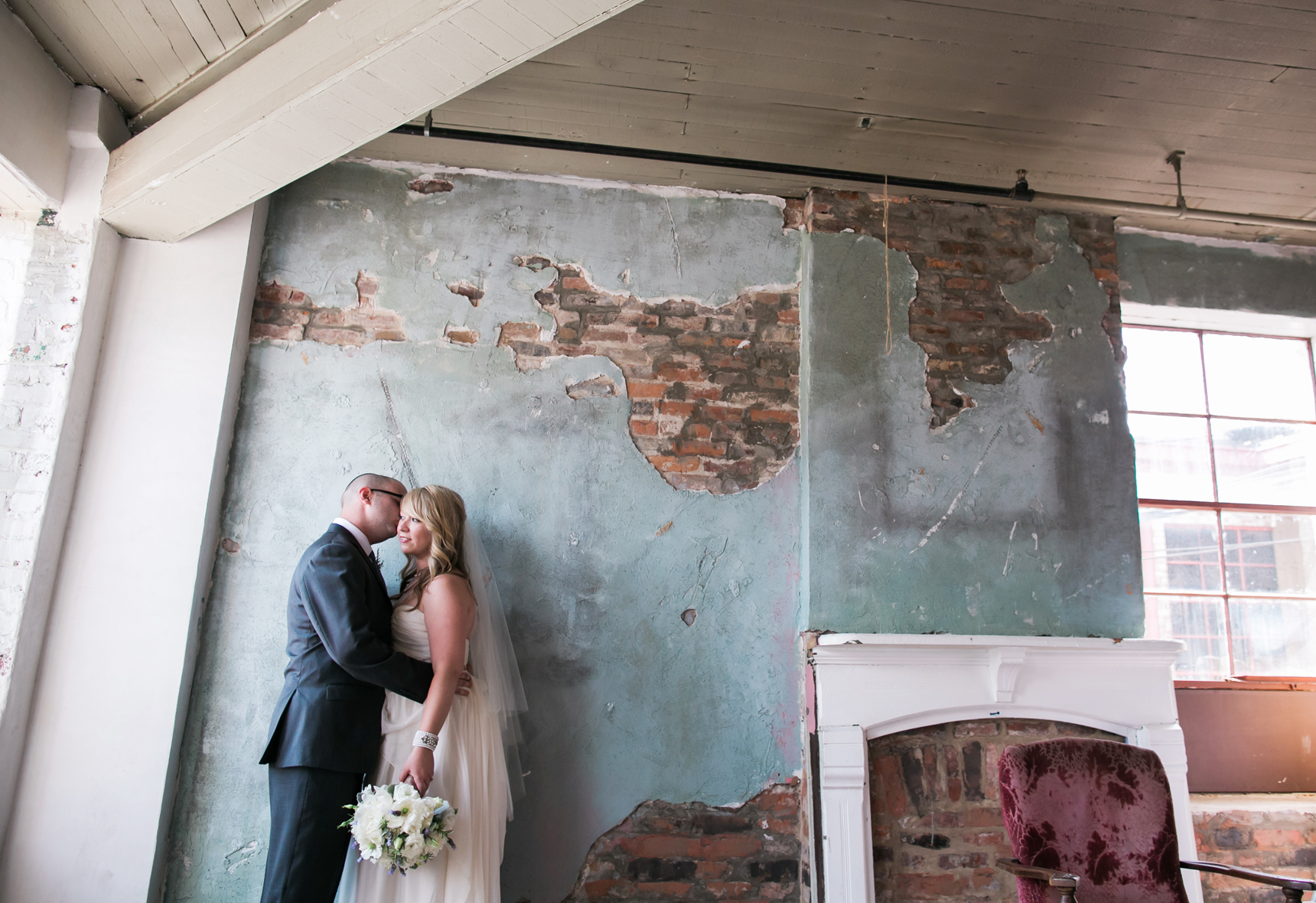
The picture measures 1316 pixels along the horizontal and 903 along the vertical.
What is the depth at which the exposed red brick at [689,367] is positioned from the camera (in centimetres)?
339

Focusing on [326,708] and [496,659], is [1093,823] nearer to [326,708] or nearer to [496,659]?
[496,659]

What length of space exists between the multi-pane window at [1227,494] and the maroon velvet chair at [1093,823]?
1.42m

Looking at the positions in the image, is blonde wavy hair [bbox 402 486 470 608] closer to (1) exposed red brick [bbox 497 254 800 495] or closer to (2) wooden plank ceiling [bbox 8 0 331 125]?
(1) exposed red brick [bbox 497 254 800 495]

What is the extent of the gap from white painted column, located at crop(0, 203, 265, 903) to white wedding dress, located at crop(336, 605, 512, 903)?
81cm

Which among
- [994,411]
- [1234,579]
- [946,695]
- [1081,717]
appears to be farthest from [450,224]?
[1234,579]

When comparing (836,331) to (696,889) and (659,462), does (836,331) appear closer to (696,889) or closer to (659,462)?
(659,462)

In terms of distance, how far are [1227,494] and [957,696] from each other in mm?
1959

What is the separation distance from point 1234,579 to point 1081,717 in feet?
4.36

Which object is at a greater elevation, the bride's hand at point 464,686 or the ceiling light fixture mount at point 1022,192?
the ceiling light fixture mount at point 1022,192

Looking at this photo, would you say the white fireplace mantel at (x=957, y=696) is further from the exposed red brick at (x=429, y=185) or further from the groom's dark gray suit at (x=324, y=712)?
the exposed red brick at (x=429, y=185)

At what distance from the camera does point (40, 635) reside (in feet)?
9.12

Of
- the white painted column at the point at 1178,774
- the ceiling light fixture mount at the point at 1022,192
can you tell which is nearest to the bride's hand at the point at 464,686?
the white painted column at the point at 1178,774

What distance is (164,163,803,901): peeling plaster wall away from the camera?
10.0ft

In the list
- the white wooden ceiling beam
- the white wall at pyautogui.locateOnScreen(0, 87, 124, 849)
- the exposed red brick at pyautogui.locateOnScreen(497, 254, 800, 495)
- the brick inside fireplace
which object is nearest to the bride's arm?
the exposed red brick at pyautogui.locateOnScreen(497, 254, 800, 495)
